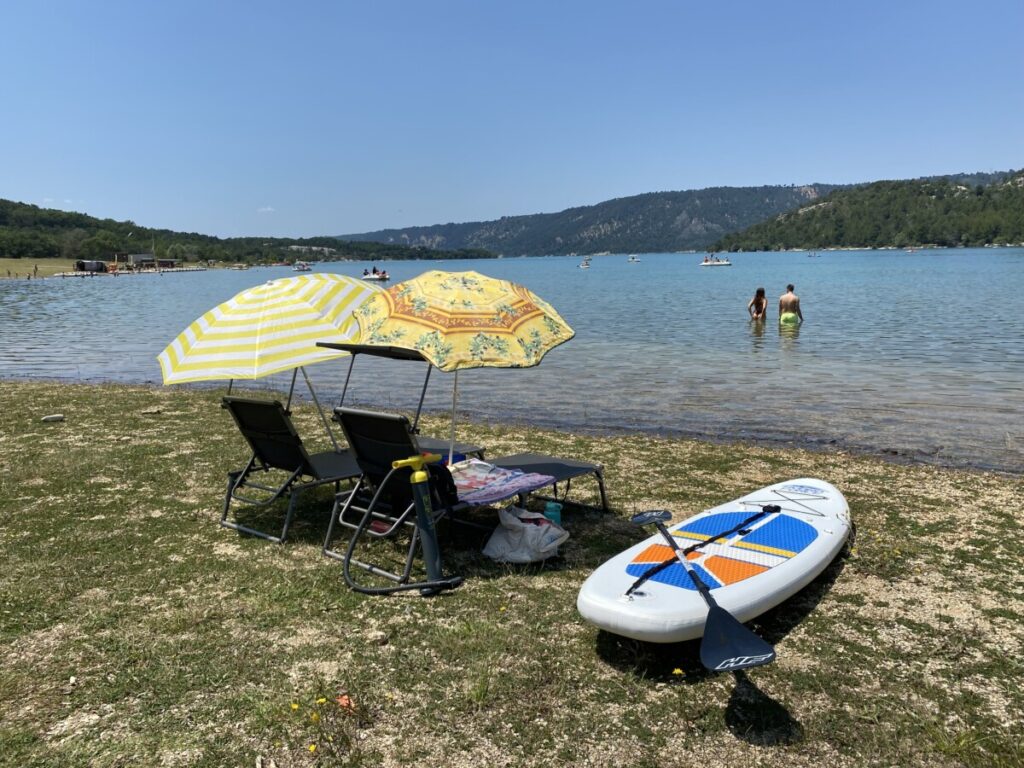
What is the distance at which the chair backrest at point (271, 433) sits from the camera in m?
5.54

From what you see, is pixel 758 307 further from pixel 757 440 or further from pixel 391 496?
pixel 391 496

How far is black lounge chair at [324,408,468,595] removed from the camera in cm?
477

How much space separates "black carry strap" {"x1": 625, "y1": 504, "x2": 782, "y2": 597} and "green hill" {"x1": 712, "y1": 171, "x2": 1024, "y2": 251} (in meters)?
176

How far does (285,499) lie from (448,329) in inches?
120

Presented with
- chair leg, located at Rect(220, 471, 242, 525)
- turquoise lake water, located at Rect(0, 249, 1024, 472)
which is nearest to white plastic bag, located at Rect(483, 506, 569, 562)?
chair leg, located at Rect(220, 471, 242, 525)

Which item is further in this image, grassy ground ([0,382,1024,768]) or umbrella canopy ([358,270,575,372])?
umbrella canopy ([358,270,575,372])

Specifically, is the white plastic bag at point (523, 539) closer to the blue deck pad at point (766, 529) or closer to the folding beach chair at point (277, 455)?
the blue deck pad at point (766, 529)

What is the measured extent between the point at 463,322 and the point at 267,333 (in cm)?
171

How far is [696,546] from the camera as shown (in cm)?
475

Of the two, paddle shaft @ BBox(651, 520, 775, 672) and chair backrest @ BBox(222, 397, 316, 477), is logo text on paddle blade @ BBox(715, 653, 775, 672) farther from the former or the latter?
chair backrest @ BBox(222, 397, 316, 477)

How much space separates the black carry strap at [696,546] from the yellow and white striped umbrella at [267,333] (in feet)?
8.75

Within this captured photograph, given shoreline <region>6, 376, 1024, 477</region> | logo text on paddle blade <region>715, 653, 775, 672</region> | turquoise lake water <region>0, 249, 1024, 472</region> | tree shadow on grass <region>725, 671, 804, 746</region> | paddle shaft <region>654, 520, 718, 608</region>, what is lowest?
turquoise lake water <region>0, 249, 1024, 472</region>

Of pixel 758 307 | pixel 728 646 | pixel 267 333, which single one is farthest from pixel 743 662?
pixel 758 307

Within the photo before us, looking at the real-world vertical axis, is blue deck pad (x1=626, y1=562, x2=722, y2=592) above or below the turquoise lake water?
above
